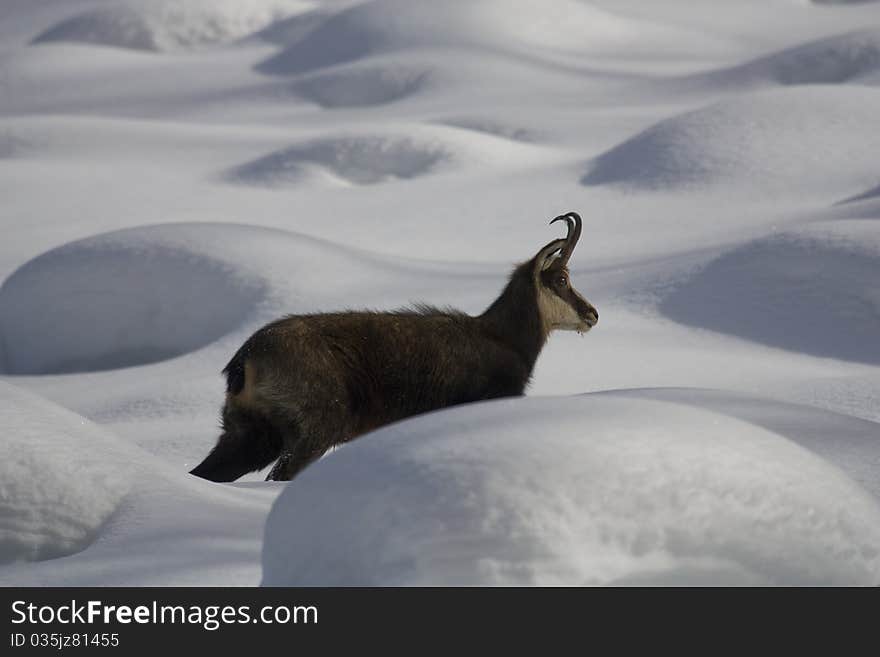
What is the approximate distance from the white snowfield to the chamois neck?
0.47 m

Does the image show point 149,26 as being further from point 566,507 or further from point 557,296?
point 566,507

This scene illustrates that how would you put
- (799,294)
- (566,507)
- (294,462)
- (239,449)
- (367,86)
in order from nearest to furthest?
(566,507), (294,462), (239,449), (799,294), (367,86)

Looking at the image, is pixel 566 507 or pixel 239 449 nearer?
pixel 566 507

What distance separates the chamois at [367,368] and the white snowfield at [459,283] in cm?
42

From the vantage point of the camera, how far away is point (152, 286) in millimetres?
9828

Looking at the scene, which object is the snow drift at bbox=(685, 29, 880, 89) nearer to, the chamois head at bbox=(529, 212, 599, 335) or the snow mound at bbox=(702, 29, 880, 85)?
the snow mound at bbox=(702, 29, 880, 85)

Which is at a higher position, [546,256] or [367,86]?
[367,86]

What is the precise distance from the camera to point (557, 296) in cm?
641

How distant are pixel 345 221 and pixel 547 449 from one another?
10.1m

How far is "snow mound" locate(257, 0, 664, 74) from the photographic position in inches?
937

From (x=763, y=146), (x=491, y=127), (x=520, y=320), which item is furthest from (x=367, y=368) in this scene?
(x=491, y=127)

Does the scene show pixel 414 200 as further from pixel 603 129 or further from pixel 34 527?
pixel 34 527

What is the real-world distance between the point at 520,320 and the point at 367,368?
0.87 m

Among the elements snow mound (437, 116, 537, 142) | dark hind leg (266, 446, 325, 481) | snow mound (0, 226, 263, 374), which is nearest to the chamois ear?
dark hind leg (266, 446, 325, 481)
